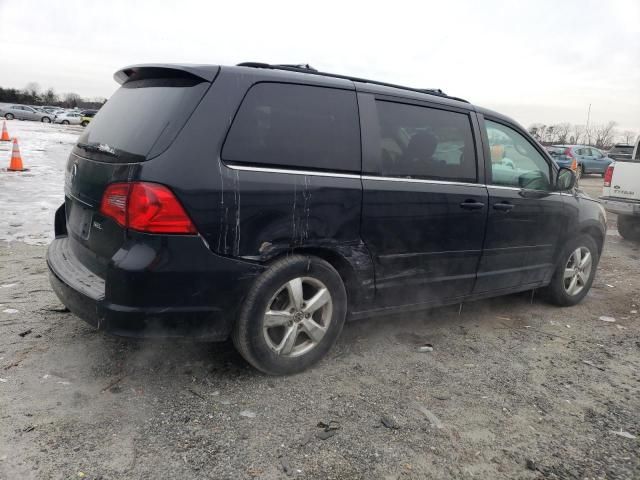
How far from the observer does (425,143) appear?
3.59 meters

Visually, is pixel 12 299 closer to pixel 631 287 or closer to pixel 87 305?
pixel 87 305

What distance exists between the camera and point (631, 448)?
2.64 m

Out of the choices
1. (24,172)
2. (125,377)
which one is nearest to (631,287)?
(125,377)

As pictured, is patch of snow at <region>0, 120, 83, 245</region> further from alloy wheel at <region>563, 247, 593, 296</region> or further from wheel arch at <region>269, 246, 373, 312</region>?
alloy wheel at <region>563, 247, 593, 296</region>

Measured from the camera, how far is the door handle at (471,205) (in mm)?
3711

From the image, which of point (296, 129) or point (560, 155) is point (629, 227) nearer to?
point (296, 129)

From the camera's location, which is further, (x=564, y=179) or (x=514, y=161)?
(x=564, y=179)

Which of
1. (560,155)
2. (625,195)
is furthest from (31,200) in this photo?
(560,155)

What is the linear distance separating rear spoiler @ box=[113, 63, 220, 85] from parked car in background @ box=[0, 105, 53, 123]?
172ft

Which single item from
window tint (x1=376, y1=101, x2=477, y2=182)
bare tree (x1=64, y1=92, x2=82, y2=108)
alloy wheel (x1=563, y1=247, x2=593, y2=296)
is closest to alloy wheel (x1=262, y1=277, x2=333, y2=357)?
window tint (x1=376, y1=101, x2=477, y2=182)

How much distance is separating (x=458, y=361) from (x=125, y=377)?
2183 millimetres

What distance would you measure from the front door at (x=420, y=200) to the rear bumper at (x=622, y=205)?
6032mm

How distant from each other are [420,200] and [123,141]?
1897 millimetres

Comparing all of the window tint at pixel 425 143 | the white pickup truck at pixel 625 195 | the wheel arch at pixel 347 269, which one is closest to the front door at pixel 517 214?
the window tint at pixel 425 143
